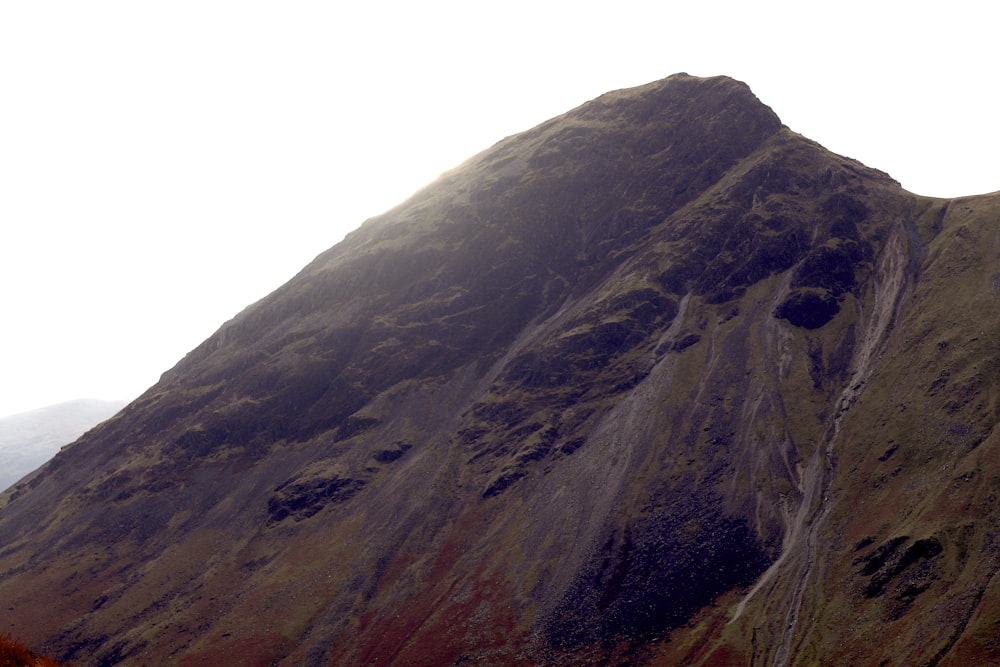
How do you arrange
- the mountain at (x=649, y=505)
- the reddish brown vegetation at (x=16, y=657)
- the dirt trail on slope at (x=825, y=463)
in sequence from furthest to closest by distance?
the dirt trail on slope at (x=825, y=463), the mountain at (x=649, y=505), the reddish brown vegetation at (x=16, y=657)

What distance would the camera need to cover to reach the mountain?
10944 centimetres

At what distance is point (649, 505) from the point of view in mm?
139250

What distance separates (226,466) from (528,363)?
290 ft

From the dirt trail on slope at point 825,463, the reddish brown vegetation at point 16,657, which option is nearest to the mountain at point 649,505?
the dirt trail on slope at point 825,463

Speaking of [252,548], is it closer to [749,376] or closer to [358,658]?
[358,658]

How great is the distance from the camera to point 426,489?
17025cm

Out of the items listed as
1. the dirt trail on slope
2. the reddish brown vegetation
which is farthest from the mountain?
the reddish brown vegetation

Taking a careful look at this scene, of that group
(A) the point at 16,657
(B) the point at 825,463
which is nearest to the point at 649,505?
(B) the point at 825,463

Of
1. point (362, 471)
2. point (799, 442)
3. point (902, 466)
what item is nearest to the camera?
point (902, 466)

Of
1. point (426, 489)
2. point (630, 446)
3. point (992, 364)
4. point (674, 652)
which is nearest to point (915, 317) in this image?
point (992, 364)

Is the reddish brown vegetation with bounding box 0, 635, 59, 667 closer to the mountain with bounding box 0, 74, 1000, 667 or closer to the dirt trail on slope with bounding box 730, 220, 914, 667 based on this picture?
the mountain with bounding box 0, 74, 1000, 667

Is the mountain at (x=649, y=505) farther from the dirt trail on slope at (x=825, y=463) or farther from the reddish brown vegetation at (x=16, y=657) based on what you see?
the reddish brown vegetation at (x=16, y=657)

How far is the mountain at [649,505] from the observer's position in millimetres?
109438

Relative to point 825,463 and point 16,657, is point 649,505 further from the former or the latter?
point 16,657
